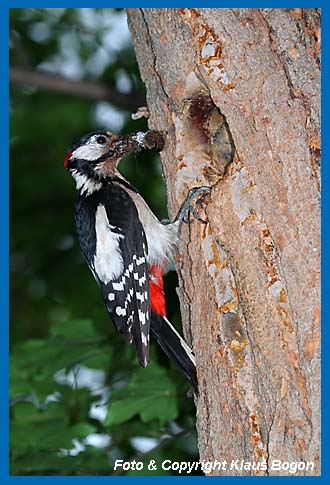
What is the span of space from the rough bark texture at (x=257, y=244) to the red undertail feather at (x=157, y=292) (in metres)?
0.38

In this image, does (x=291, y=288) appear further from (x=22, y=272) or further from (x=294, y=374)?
(x=22, y=272)

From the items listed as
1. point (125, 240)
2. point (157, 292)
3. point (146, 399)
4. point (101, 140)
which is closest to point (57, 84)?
point (101, 140)

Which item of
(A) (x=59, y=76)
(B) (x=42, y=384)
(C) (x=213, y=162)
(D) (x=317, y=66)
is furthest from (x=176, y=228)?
(A) (x=59, y=76)

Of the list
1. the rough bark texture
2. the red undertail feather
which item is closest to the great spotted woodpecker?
the red undertail feather

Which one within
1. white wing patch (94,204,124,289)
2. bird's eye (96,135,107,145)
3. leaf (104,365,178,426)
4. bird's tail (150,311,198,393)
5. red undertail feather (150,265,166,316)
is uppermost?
bird's eye (96,135,107,145)

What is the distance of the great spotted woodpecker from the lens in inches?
98.8

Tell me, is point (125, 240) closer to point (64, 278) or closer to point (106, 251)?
point (106, 251)

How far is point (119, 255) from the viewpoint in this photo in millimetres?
2697

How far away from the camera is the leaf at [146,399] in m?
2.62

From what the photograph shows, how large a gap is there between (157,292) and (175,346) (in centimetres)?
37

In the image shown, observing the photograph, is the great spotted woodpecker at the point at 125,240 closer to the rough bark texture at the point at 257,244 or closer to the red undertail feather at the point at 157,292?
the red undertail feather at the point at 157,292

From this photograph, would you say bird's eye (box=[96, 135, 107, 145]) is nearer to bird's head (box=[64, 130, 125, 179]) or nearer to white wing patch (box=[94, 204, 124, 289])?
bird's head (box=[64, 130, 125, 179])

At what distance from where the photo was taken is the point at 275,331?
1.93 meters

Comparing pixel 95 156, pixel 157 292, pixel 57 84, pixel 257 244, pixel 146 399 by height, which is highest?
→ pixel 57 84
